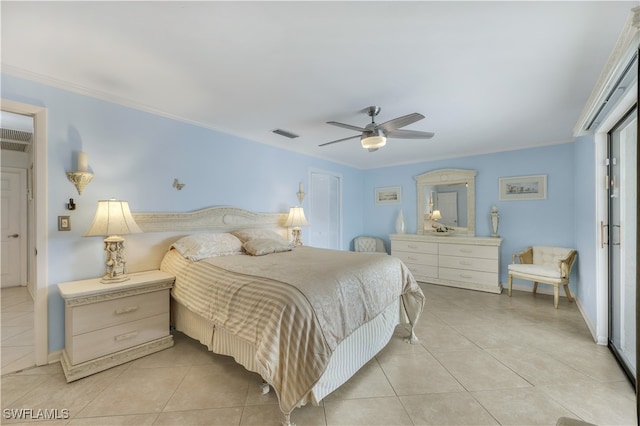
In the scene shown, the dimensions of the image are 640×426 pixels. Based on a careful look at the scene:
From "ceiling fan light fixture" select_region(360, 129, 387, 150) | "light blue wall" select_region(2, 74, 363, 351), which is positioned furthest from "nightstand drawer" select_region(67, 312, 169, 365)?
"ceiling fan light fixture" select_region(360, 129, 387, 150)

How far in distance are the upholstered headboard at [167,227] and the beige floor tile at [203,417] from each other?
5.38 ft

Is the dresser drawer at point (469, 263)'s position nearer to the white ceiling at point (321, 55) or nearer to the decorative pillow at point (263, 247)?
the white ceiling at point (321, 55)

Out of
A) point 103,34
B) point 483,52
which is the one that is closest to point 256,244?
point 103,34

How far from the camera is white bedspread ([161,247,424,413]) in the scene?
1.50 m

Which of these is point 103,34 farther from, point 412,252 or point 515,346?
point 412,252

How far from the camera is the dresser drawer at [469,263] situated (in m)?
4.31

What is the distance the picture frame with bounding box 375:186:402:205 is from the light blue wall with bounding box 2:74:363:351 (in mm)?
3046

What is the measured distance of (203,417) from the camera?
1.64 metres

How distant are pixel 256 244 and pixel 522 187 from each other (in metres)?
4.59

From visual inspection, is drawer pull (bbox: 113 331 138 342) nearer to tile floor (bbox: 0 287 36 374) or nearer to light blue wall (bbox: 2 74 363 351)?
light blue wall (bbox: 2 74 363 351)

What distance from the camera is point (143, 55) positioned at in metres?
1.89

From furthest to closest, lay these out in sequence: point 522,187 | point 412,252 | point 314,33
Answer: point 412,252 → point 522,187 → point 314,33

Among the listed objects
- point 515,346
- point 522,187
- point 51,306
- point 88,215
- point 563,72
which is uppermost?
point 563,72

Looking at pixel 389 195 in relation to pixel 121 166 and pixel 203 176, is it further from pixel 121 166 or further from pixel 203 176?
pixel 121 166
